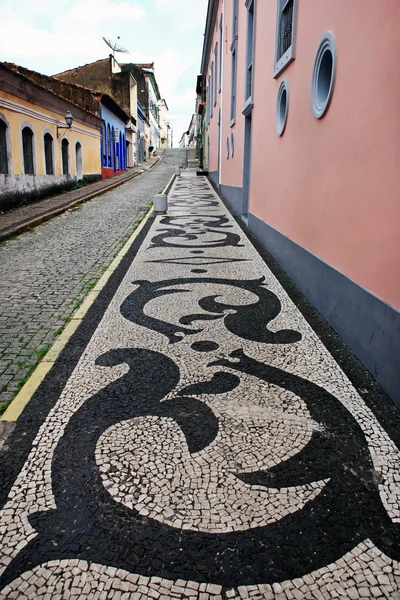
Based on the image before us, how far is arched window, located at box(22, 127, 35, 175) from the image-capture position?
42.7ft

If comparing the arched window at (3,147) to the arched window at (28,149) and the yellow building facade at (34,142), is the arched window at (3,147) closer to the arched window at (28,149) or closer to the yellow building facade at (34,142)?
the yellow building facade at (34,142)

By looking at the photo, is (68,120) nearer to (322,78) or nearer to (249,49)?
(249,49)

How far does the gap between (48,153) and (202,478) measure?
15344mm

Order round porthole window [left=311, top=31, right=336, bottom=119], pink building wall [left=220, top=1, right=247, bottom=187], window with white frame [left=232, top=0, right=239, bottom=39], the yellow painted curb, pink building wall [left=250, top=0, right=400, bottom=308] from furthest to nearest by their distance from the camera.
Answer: window with white frame [left=232, top=0, right=239, bottom=39] → pink building wall [left=220, top=1, right=247, bottom=187] → round porthole window [left=311, top=31, right=336, bottom=119] → pink building wall [left=250, top=0, right=400, bottom=308] → the yellow painted curb

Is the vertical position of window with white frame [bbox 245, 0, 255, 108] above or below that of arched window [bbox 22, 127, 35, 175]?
above

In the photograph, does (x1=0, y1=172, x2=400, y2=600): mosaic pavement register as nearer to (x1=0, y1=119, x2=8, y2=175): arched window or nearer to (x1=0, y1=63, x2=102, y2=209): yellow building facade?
(x1=0, y1=119, x2=8, y2=175): arched window

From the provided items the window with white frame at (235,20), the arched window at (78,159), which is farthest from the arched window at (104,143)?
the window with white frame at (235,20)

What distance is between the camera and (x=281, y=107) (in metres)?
6.40

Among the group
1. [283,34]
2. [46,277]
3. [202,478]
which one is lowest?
[202,478]

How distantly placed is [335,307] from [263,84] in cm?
559

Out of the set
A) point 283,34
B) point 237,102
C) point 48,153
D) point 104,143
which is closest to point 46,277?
point 283,34

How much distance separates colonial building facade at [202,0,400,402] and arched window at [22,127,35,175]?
27.4 feet

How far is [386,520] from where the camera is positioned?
1.86m

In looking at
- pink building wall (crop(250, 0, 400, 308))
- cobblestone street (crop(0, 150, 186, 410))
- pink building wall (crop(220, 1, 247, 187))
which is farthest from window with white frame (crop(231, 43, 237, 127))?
pink building wall (crop(250, 0, 400, 308))
